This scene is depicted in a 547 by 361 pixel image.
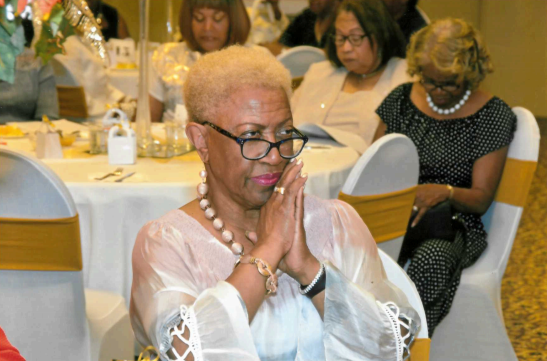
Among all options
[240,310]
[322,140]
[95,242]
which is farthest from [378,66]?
[240,310]

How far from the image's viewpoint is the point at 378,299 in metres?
1.54

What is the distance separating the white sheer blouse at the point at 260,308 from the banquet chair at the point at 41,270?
440mm

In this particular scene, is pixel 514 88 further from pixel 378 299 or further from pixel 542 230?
pixel 378 299

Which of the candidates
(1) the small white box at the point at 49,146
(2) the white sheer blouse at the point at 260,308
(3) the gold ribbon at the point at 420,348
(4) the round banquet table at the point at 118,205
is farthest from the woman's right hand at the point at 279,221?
(1) the small white box at the point at 49,146

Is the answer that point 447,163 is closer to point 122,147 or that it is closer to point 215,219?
point 122,147

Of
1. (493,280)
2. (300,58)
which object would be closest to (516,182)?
(493,280)

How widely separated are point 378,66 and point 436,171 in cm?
119

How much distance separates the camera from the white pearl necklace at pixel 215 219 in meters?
1.58

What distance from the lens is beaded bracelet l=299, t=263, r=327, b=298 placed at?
4.95ft

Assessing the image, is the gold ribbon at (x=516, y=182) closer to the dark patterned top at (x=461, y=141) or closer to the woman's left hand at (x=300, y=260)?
the dark patterned top at (x=461, y=141)

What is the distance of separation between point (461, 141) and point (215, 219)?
1648 millimetres

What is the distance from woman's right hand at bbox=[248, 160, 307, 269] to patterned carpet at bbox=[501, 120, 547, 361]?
6.85 feet

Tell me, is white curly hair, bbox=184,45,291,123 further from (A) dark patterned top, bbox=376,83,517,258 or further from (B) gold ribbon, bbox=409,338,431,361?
(A) dark patterned top, bbox=376,83,517,258

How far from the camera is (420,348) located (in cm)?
158
